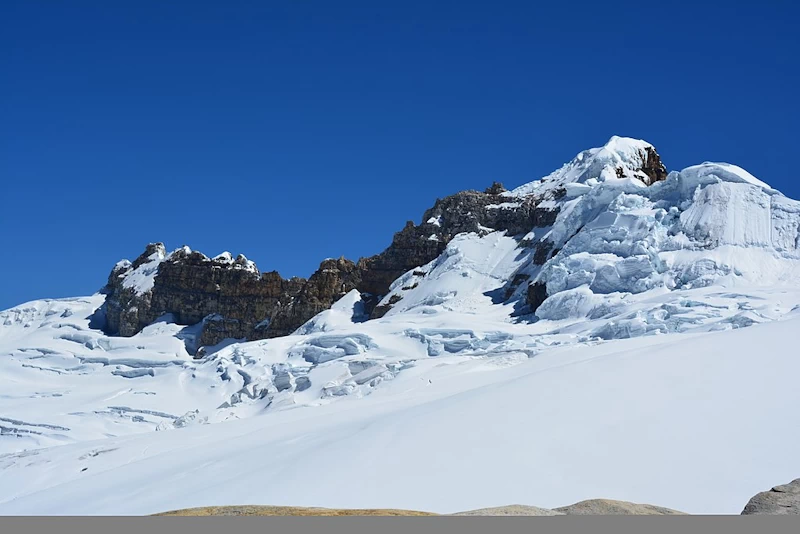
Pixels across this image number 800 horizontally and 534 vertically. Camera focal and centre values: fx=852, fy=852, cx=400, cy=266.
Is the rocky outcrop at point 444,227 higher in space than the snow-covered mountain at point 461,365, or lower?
higher

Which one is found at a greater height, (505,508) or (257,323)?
(257,323)

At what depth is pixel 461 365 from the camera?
32.7 metres

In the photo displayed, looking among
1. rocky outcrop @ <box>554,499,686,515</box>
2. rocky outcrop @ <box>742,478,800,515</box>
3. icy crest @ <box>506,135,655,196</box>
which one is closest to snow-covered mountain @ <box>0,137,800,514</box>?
icy crest @ <box>506,135,655,196</box>

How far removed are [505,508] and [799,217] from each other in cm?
4471

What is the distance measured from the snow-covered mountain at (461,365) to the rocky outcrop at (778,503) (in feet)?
10.2

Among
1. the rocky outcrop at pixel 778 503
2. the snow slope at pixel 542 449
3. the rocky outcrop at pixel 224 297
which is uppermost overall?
the rocky outcrop at pixel 224 297

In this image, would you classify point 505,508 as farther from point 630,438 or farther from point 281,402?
point 281,402

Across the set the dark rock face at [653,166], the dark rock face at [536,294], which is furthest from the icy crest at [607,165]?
the dark rock face at [536,294]

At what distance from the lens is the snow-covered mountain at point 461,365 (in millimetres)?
13258

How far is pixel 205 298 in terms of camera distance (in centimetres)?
7856

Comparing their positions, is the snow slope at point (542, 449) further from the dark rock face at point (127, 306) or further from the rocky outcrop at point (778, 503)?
the dark rock face at point (127, 306)

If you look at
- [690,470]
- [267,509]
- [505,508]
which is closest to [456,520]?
[505,508]

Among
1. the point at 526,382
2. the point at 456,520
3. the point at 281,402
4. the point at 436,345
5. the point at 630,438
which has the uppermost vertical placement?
the point at 436,345

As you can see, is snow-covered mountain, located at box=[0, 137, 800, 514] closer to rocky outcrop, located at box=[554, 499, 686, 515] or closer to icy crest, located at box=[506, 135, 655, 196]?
icy crest, located at box=[506, 135, 655, 196]
